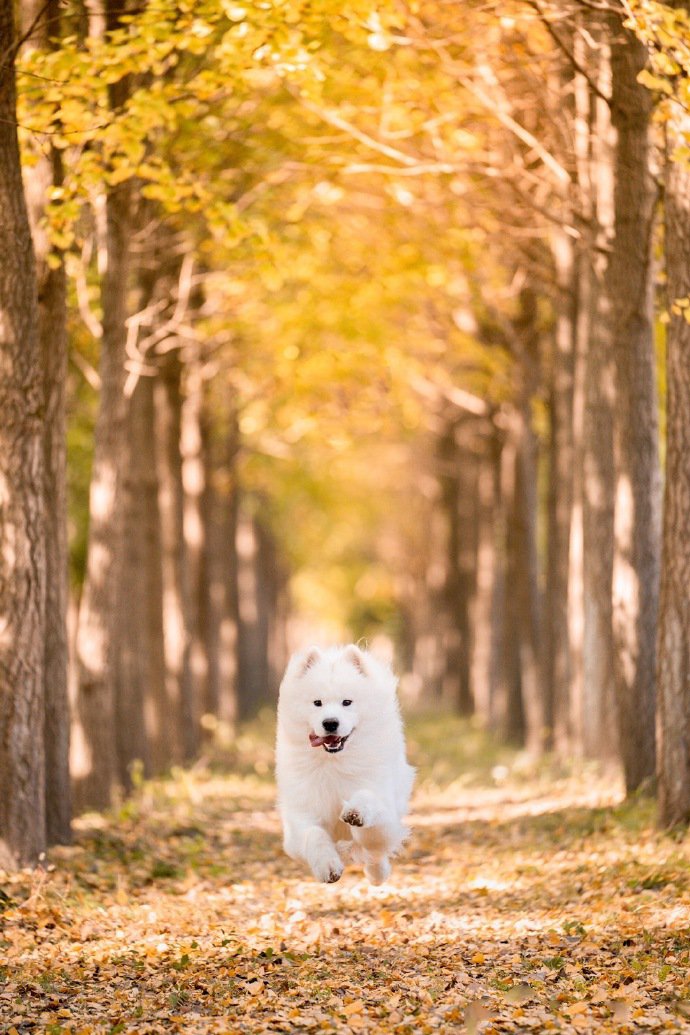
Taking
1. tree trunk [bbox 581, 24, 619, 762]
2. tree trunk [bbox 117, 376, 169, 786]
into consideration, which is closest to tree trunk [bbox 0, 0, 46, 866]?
tree trunk [bbox 117, 376, 169, 786]

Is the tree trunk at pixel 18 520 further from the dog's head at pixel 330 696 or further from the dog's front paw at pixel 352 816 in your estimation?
the dog's front paw at pixel 352 816

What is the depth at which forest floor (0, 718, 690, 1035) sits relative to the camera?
251 inches

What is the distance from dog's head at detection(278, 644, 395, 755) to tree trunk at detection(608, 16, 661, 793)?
3.61 metres

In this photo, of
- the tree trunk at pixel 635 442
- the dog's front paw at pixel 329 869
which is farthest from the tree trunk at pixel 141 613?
the dog's front paw at pixel 329 869

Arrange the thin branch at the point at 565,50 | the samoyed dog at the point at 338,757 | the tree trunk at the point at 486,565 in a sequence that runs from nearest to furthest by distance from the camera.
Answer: the samoyed dog at the point at 338,757 → the thin branch at the point at 565,50 → the tree trunk at the point at 486,565

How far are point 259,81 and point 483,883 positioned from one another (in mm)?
8821

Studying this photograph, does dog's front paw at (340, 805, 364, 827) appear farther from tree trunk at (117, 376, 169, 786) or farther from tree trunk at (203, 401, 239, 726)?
tree trunk at (203, 401, 239, 726)

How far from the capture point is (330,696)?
8070mm

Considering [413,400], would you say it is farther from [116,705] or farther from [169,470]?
[116,705]

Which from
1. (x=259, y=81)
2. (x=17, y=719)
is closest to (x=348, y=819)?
(x=17, y=719)

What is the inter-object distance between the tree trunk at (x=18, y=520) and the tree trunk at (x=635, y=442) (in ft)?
16.7

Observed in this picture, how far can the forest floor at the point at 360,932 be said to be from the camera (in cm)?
638

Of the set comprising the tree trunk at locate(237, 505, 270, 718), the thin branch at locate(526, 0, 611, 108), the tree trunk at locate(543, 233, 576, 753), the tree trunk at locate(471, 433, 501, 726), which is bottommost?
the tree trunk at locate(237, 505, 270, 718)

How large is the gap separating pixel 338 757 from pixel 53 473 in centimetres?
428
